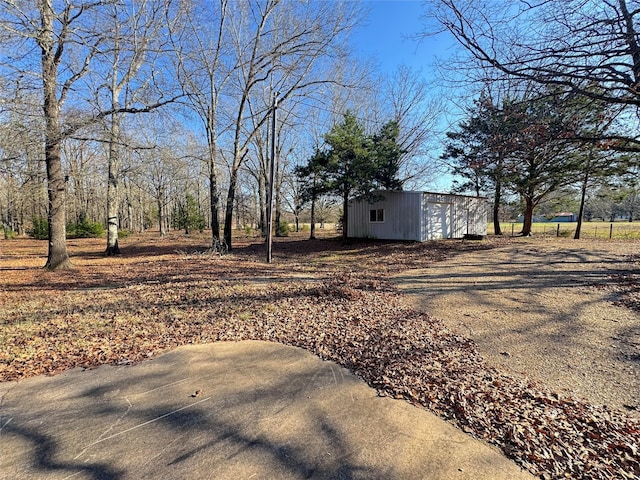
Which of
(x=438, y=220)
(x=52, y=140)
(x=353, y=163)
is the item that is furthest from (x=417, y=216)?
(x=52, y=140)

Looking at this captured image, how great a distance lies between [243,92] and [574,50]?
1153 centimetres

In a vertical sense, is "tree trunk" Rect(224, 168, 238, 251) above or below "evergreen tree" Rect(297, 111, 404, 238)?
below

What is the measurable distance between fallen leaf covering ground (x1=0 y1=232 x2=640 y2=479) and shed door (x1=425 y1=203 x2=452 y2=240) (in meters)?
8.86

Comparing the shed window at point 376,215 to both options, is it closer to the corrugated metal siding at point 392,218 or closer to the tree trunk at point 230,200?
the corrugated metal siding at point 392,218

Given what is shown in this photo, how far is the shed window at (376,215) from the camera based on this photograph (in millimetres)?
16875

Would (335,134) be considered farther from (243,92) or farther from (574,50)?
(574,50)

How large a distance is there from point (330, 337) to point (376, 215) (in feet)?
45.5

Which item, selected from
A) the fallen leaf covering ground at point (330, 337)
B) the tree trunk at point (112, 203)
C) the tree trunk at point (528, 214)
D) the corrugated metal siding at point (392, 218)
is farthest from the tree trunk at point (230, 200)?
the tree trunk at point (528, 214)

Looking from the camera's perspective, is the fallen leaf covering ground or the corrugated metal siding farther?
the corrugated metal siding

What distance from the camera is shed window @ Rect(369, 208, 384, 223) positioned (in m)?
16.9

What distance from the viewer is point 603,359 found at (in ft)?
10.5

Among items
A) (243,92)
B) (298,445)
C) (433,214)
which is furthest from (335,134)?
(298,445)

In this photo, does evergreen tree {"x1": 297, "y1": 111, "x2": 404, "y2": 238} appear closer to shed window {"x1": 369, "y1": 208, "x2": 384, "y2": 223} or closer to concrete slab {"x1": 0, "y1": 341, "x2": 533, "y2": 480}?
shed window {"x1": 369, "y1": 208, "x2": 384, "y2": 223}

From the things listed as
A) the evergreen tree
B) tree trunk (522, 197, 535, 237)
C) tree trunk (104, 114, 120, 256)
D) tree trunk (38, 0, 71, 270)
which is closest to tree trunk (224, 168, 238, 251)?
the evergreen tree
